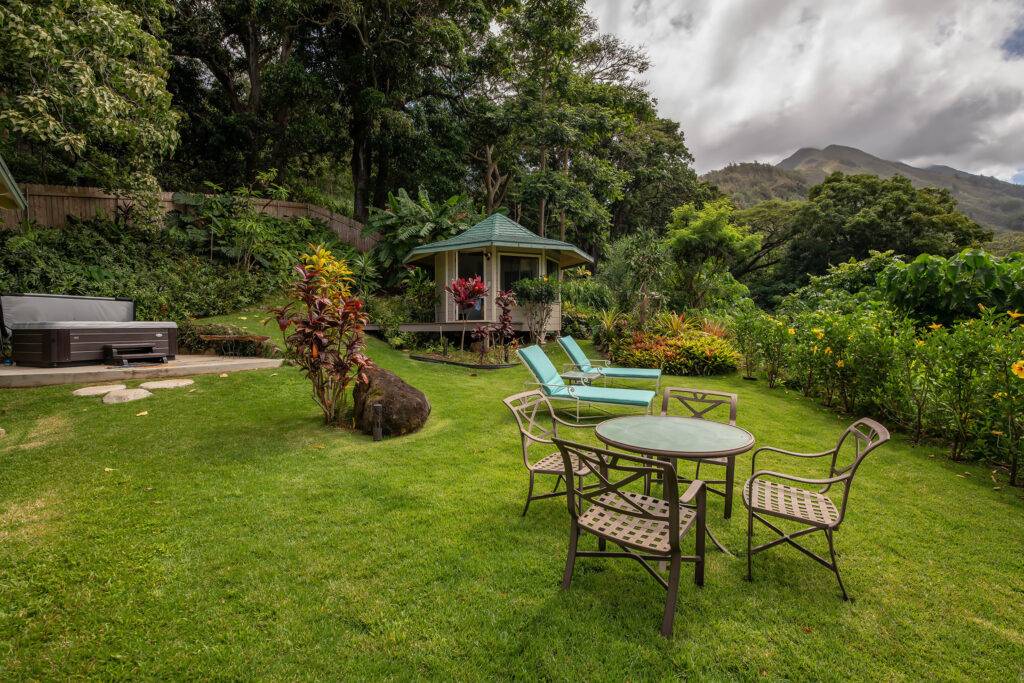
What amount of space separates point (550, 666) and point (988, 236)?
2848 cm

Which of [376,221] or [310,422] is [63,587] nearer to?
[310,422]

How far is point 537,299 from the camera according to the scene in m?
11.4

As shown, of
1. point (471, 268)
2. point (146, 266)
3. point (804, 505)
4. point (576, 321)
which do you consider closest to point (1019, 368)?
point (804, 505)

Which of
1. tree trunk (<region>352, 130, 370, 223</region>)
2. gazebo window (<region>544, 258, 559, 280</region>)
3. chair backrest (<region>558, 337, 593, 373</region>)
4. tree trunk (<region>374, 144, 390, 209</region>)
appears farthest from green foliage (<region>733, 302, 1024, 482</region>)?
tree trunk (<region>374, 144, 390, 209</region>)

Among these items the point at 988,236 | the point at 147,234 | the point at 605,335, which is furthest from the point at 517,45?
the point at 988,236

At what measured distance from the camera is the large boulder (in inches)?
204

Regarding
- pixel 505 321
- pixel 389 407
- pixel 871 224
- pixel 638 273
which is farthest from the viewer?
pixel 871 224

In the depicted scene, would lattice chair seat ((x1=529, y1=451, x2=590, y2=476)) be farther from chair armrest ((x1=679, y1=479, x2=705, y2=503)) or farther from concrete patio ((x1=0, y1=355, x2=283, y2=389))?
concrete patio ((x1=0, y1=355, x2=283, y2=389))

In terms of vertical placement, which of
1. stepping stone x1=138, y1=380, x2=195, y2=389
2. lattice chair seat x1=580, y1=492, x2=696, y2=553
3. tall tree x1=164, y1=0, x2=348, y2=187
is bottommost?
lattice chair seat x1=580, y1=492, x2=696, y2=553

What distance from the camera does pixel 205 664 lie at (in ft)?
6.40

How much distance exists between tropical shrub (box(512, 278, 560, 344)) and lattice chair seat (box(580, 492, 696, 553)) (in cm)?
889

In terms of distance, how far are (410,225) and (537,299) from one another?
20.1 ft

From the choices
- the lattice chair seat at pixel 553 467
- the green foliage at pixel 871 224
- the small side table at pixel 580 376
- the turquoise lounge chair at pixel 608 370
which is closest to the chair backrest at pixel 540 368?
the small side table at pixel 580 376

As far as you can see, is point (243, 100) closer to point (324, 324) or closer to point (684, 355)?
point (324, 324)
